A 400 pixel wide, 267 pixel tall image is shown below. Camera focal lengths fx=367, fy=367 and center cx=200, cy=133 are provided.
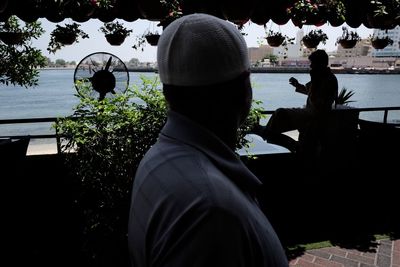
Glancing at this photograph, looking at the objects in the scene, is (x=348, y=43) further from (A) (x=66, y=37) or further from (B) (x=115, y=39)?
(A) (x=66, y=37)

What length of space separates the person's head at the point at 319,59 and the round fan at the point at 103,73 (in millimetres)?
2611

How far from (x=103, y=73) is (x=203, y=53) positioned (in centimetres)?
446

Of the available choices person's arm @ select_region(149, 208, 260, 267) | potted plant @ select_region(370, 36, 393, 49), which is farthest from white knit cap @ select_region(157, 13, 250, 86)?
potted plant @ select_region(370, 36, 393, 49)

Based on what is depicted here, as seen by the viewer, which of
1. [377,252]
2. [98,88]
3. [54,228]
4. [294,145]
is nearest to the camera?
[377,252]

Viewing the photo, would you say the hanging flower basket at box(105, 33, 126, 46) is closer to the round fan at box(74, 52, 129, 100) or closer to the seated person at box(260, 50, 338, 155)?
the round fan at box(74, 52, 129, 100)

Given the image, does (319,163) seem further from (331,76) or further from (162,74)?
(162,74)

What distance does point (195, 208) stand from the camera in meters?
0.77

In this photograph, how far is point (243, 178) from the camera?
936 mm

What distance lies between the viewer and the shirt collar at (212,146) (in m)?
0.90

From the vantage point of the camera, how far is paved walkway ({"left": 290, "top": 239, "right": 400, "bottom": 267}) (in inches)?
155

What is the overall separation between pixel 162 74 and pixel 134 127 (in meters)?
2.36

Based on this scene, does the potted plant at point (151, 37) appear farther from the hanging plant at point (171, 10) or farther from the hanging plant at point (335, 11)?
the hanging plant at point (335, 11)

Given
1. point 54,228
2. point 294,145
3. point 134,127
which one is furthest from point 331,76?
point 54,228

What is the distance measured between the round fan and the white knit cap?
4168mm
